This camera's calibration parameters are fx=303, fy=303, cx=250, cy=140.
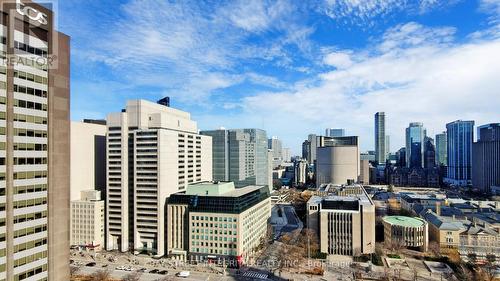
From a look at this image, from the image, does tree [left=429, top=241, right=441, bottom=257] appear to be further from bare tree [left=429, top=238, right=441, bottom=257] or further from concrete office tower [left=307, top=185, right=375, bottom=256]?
concrete office tower [left=307, top=185, right=375, bottom=256]

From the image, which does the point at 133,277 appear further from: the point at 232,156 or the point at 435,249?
the point at 232,156

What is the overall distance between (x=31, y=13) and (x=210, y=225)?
201ft

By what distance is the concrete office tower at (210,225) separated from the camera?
78625 mm

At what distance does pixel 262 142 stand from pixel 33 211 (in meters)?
130

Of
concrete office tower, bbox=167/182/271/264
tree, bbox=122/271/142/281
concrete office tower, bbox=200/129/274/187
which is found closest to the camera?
tree, bbox=122/271/142/281

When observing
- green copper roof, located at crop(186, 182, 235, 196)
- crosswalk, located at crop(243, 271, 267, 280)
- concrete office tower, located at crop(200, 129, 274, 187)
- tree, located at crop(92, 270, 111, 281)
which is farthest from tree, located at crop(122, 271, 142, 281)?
concrete office tower, located at crop(200, 129, 274, 187)

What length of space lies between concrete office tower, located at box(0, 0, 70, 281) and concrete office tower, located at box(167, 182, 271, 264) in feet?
147

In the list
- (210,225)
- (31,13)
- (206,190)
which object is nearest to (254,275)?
(210,225)

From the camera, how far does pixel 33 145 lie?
113 feet

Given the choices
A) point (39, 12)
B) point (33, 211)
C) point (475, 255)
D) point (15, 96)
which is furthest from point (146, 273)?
point (475, 255)

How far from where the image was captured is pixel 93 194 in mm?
92500

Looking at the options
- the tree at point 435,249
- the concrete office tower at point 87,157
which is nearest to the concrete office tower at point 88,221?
the concrete office tower at point 87,157

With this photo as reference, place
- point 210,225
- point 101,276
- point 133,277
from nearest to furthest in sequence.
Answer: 1. point 101,276
2. point 133,277
3. point 210,225

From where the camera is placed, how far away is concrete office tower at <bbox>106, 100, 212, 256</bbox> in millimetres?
85750
